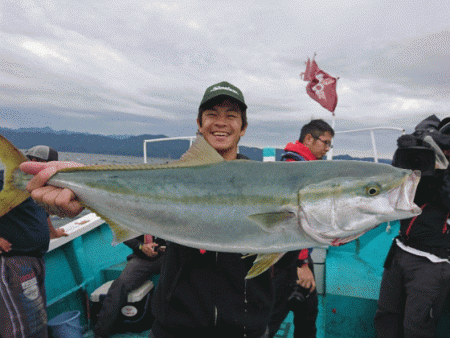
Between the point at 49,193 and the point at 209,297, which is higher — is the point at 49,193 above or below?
above

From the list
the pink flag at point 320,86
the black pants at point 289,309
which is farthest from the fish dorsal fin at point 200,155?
the pink flag at point 320,86

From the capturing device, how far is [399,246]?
3604mm

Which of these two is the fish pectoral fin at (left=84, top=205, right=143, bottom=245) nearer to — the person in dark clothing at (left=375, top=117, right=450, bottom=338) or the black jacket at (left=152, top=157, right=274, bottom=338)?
the black jacket at (left=152, top=157, right=274, bottom=338)

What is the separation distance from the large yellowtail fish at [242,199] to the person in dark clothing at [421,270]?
2.20 metres

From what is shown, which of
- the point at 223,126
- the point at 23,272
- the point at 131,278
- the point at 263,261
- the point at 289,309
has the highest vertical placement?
the point at 223,126

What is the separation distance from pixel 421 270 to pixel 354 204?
2632 mm

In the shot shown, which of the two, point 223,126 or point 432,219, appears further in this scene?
point 432,219

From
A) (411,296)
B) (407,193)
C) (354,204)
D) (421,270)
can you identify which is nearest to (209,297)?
(354,204)

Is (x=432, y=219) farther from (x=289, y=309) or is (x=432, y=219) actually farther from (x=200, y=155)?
(x=200, y=155)

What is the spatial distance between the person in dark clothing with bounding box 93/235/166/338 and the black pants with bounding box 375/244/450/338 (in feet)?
11.9

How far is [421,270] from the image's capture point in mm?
3309

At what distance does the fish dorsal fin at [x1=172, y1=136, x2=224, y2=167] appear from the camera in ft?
6.06

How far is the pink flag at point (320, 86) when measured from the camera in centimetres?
994

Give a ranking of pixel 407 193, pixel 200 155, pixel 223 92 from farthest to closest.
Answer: pixel 223 92 → pixel 200 155 → pixel 407 193
